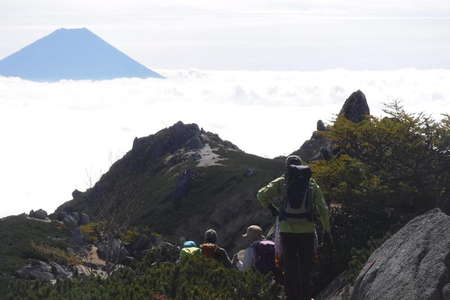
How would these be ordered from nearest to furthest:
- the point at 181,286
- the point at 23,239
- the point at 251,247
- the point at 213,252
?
the point at 181,286 → the point at 251,247 → the point at 213,252 → the point at 23,239

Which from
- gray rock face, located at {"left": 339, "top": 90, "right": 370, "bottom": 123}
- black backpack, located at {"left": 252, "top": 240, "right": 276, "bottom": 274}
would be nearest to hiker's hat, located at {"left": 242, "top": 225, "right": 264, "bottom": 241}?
black backpack, located at {"left": 252, "top": 240, "right": 276, "bottom": 274}

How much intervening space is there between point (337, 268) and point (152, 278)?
14.1 feet

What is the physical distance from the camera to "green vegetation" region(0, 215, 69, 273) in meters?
45.0

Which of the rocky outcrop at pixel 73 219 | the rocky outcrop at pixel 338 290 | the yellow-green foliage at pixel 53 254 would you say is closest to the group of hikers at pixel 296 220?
the rocky outcrop at pixel 338 290

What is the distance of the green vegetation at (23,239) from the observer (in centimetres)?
4504

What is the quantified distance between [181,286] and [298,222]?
200cm

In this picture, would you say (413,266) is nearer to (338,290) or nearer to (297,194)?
(297,194)

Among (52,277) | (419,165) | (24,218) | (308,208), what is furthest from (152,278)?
(24,218)

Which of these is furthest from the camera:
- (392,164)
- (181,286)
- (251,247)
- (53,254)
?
(53,254)

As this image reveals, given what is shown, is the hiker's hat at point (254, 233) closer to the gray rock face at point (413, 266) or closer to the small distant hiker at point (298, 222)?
the small distant hiker at point (298, 222)

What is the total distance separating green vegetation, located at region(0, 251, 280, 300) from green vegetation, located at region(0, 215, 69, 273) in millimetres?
32236

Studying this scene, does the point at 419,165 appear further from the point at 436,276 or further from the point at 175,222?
the point at 175,222

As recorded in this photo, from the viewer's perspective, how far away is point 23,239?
5397 centimetres

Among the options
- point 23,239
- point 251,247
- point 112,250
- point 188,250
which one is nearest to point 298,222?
point 251,247
